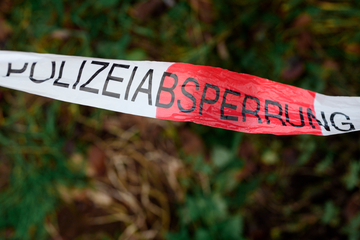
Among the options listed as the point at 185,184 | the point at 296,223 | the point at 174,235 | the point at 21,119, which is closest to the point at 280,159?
the point at 296,223

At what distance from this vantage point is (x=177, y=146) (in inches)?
41.8

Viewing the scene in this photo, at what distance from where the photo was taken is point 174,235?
36.9 inches

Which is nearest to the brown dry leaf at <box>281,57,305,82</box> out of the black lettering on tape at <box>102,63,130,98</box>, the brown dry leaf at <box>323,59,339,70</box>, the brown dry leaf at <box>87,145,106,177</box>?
the brown dry leaf at <box>323,59,339,70</box>

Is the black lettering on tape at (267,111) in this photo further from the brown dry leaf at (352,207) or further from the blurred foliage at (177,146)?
the brown dry leaf at (352,207)

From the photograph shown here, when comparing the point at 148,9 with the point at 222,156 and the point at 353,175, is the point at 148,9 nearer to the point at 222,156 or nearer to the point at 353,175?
the point at 222,156

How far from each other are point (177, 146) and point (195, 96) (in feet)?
1.93

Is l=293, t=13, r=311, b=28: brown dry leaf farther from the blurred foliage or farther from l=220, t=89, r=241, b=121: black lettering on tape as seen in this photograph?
l=220, t=89, r=241, b=121: black lettering on tape

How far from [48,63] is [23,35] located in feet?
2.51

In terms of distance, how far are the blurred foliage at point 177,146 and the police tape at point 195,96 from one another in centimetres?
48

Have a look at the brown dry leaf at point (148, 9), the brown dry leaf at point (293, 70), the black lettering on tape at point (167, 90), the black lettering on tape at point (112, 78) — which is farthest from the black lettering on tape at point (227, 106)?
the brown dry leaf at point (148, 9)

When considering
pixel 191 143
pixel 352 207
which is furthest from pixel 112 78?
pixel 352 207

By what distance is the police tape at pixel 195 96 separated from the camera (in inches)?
19.3

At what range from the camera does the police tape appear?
489 mm

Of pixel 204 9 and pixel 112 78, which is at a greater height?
pixel 204 9
